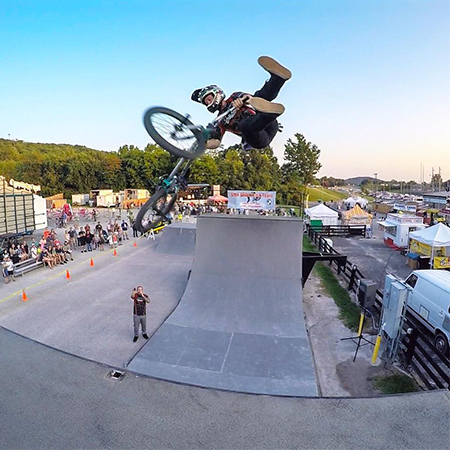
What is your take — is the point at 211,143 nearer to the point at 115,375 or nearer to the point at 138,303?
the point at 138,303

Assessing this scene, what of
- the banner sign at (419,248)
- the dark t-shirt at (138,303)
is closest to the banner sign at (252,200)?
the banner sign at (419,248)

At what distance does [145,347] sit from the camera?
687cm

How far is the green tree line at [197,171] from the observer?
4966cm

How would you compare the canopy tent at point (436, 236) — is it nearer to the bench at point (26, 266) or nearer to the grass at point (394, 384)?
the grass at point (394, 384)

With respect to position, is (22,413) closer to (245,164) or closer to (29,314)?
(29,314)

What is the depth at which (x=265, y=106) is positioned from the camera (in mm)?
5938

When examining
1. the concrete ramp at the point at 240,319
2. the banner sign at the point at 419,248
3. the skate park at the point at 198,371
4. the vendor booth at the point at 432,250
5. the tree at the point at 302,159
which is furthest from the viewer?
the tree at the point at 302,159

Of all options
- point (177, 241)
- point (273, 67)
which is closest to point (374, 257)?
point (177, 241)

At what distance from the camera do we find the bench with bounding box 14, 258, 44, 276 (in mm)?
12508

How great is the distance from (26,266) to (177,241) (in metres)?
6.95

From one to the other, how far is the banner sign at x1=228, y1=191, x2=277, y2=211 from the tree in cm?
3408

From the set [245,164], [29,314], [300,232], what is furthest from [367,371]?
[245,164]

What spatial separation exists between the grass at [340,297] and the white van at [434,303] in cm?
158

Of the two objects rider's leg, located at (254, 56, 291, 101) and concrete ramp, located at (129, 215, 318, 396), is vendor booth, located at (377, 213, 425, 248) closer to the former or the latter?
concrete ramp, located at (129, 215, 318, 396)
